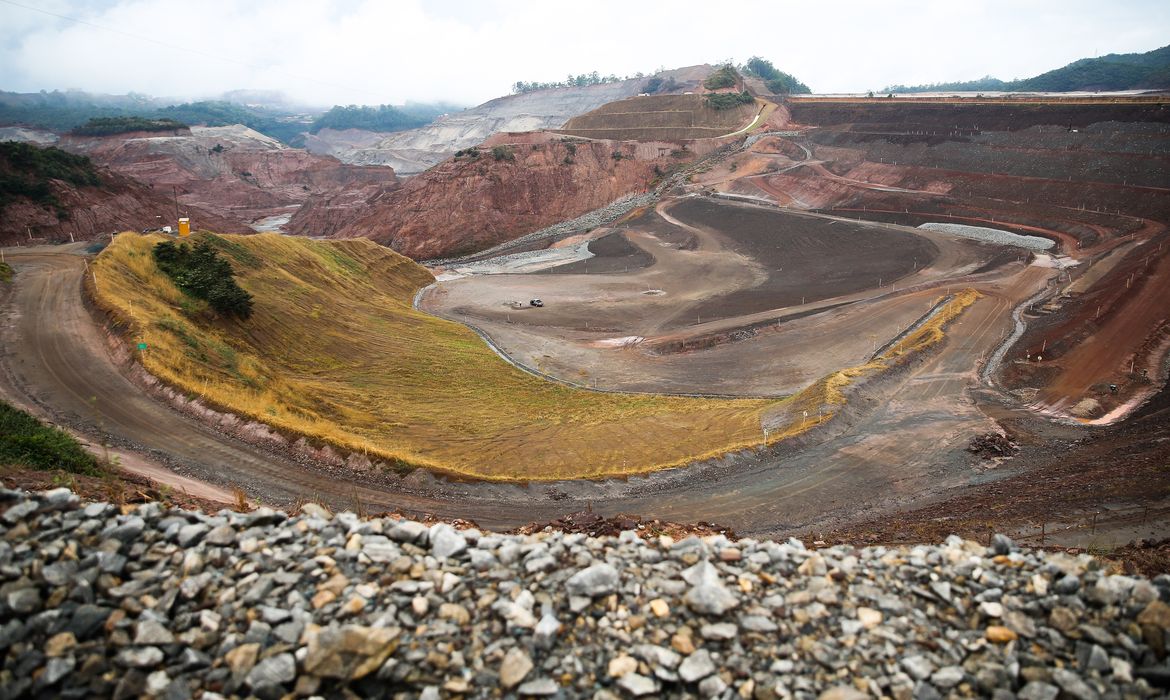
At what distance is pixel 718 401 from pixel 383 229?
66.3m

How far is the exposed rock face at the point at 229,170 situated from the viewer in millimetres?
111812

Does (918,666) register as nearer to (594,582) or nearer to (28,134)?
(594,582)

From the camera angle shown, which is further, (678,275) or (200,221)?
(200,221)

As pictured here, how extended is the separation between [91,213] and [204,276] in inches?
1823

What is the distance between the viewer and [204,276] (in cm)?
2648

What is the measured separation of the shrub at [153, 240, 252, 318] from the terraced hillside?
9070cm

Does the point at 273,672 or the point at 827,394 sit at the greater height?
the point at 273,672

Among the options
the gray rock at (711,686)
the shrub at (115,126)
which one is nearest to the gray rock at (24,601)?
the gray rock at (711,686)

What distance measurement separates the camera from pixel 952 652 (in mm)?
6387

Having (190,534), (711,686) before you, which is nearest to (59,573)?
(190,534)

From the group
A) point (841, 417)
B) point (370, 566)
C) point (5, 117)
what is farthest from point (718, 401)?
point (5, 117)

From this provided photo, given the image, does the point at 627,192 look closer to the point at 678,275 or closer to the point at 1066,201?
the point at 678,275

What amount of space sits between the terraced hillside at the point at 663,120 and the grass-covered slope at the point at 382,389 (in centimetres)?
8473

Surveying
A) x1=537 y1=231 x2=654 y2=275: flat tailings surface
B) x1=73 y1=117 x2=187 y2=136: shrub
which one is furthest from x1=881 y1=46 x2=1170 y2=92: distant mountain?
x1=73 y1=117 x2=187 y2=136: shrub
